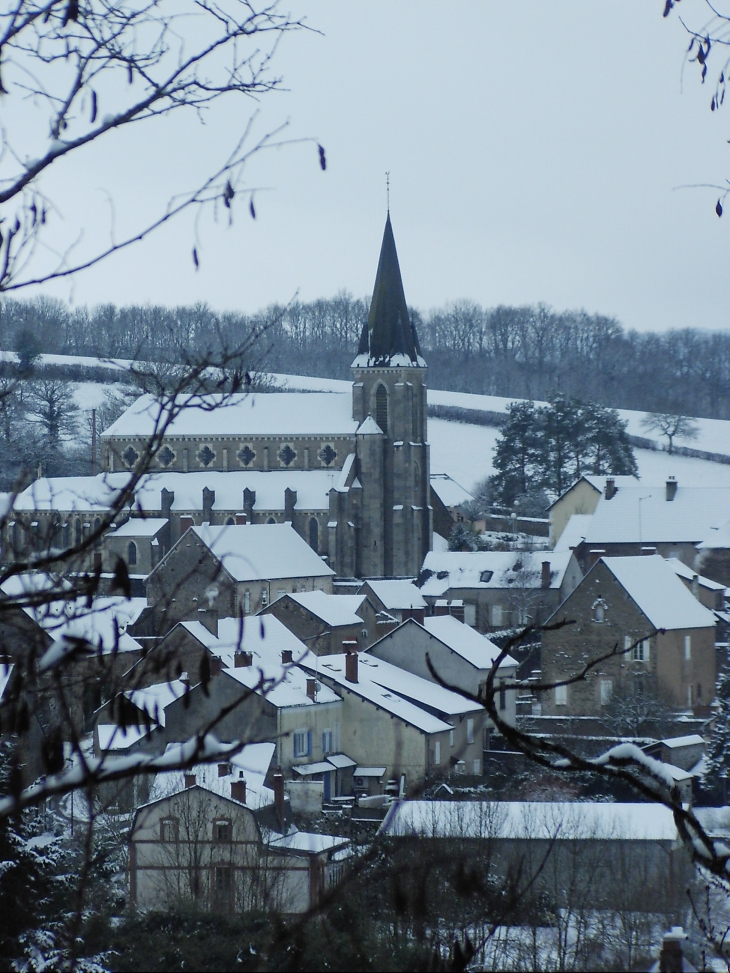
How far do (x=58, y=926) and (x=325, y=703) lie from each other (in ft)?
52.5

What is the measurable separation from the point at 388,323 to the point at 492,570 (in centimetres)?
1882

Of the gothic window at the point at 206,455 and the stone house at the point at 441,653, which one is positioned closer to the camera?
the stone house at the point at 441,653

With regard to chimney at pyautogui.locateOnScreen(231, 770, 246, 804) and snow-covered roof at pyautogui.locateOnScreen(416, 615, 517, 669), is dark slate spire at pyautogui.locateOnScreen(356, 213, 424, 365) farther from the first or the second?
chimney at pyautogui.locateOnScreen(231, 770, 246, 804)

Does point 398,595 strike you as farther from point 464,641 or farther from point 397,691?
point 397,691

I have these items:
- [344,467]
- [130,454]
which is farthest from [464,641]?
[130,454]

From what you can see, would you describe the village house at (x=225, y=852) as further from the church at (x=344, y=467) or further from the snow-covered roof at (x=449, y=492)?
the snow-covered roof at (x=449, y=492)

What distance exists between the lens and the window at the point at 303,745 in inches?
1219

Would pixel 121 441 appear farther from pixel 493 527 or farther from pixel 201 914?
pixel 201 914

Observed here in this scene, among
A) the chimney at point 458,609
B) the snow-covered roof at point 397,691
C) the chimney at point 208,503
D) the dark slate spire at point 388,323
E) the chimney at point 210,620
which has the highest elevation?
the dark slate spire at point 388,323

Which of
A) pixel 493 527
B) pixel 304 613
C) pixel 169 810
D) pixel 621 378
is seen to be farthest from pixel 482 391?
pixel 169 810

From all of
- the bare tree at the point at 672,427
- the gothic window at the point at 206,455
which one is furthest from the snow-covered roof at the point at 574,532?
the bare tree at the point at 672,427

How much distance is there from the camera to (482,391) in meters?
123

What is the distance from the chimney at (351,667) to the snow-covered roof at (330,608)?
777 centimetres

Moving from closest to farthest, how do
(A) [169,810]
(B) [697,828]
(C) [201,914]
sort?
(B) [697,828] → (C) [201,914] → (A) [169,810]
